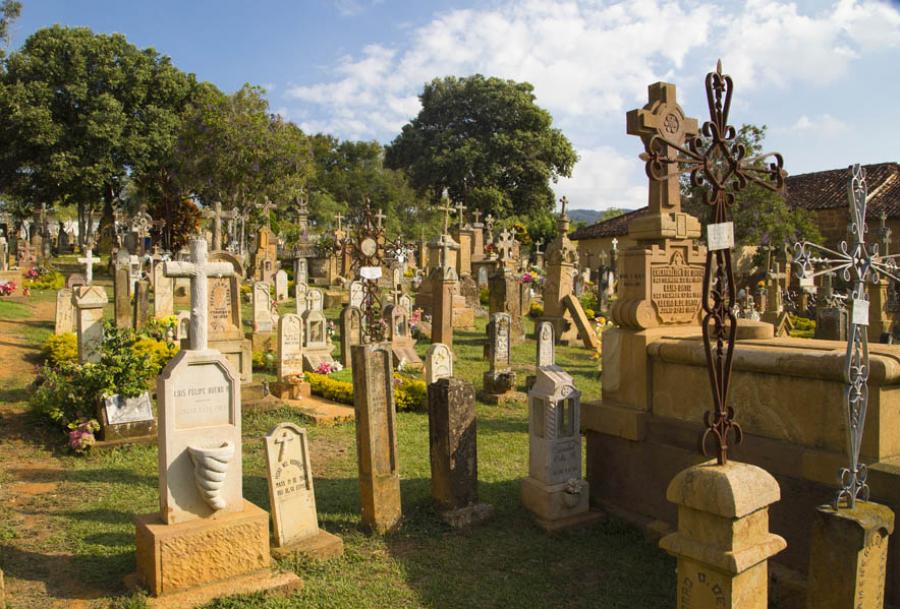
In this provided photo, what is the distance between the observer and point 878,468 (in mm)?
4348

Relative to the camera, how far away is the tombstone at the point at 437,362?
11148 millimetres

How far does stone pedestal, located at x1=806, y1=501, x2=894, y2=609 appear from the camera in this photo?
3377 millimetres

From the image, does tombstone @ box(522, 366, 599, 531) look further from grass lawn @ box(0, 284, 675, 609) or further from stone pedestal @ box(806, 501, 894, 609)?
stone pedestal @ box(806, 501, 894, 609)

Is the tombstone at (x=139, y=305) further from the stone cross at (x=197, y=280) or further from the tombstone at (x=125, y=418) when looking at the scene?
the stone cross at (x=197, y=280)

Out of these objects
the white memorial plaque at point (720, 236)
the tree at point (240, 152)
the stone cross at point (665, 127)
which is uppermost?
the tree at point (240, 152)

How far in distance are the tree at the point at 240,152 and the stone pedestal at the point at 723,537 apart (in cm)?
2849

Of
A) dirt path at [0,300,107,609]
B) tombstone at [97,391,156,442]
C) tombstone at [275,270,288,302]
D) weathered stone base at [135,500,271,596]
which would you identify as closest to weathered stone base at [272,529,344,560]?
weathered stone base at [135,500,271,596]

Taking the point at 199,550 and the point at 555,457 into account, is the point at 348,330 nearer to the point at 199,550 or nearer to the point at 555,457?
the point at 555,457

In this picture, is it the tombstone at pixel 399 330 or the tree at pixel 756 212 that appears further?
the tree at pixel 756 212

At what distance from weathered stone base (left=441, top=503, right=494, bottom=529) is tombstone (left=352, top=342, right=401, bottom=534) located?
0.46m

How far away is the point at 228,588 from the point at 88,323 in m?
8.28

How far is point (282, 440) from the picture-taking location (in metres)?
5.40

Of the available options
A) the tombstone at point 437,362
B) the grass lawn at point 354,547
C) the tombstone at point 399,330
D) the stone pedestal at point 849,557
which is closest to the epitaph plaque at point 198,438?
the grass lawn at point 354,547

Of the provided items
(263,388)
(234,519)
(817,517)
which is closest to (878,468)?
(817,517)
